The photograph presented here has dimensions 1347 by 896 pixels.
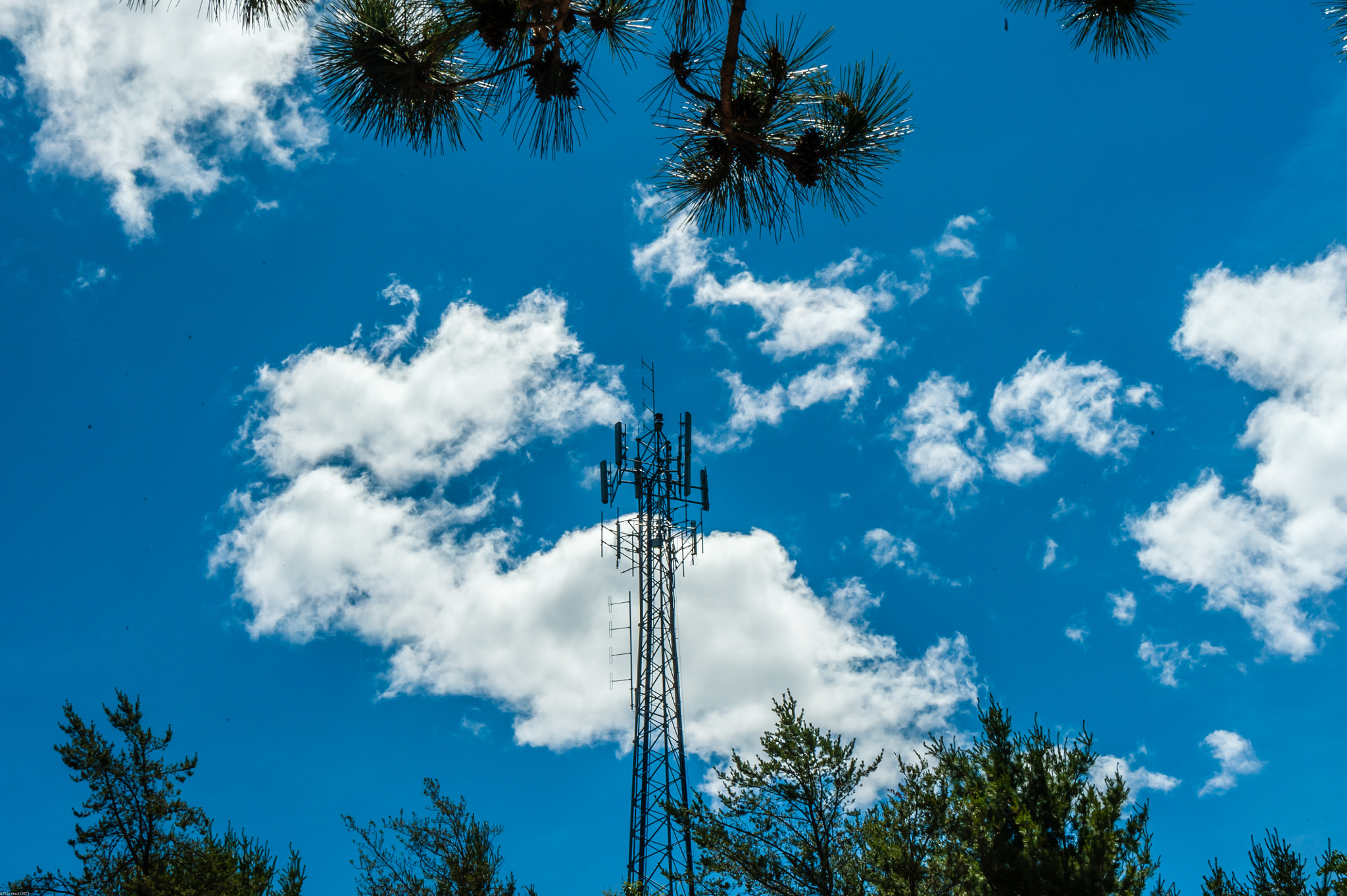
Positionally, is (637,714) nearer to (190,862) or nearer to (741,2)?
(190,862)

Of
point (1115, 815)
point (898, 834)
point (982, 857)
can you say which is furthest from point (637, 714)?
point (1115, 815)

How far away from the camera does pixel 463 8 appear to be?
398 centimetres

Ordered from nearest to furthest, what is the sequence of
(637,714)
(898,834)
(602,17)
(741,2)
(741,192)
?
(741,2)
(602,17)
(741,192)
(898,834)
(637,714)

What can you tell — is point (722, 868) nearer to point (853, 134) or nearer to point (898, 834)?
point (898, 834)

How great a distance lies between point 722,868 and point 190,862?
803 centimetres

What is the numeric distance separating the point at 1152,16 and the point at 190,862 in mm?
15379

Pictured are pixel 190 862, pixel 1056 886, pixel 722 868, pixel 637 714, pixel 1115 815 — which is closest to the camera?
pixel 1056 886

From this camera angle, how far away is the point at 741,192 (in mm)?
4684

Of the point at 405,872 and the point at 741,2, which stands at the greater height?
Result: the point at 741,2

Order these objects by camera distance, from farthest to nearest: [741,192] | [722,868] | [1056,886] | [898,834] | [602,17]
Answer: [722,868] → [898,834] → [1056,886] → [741,192] → [602,17]

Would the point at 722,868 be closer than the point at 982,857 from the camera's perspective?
No

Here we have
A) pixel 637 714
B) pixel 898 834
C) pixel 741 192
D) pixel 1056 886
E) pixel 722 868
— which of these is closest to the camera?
pixel 741 192

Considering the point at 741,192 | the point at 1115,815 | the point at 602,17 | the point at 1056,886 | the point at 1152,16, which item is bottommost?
the point at 1056,886

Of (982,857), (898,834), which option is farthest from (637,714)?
(982,857)
